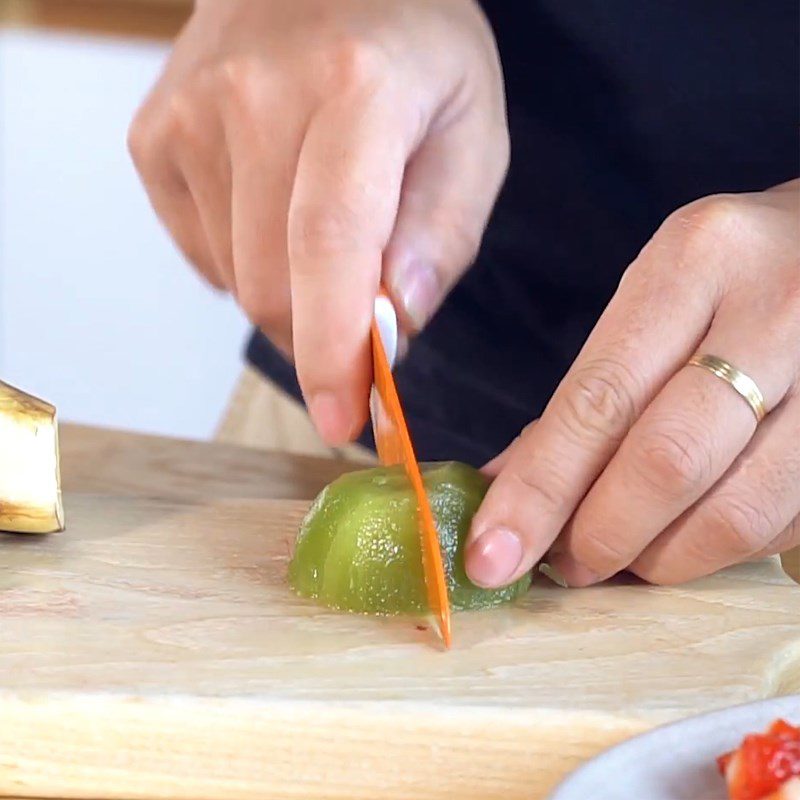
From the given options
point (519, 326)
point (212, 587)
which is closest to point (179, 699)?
point (212, 587)

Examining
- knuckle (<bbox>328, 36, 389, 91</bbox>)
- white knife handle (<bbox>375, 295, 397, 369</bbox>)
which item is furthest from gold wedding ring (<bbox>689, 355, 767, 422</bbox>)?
knuckle (<bbox>328, 36, 389, 91</bbox>)

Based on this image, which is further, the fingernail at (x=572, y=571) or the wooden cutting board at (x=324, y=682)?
the fingernail at (x=572, y=571)

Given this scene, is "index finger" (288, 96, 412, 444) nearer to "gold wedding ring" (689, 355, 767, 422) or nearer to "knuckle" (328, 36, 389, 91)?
"knuckle" (328, 36, 389, 91)

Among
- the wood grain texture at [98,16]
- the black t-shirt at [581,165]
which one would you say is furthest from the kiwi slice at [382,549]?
the wood grain texture at [98,16]

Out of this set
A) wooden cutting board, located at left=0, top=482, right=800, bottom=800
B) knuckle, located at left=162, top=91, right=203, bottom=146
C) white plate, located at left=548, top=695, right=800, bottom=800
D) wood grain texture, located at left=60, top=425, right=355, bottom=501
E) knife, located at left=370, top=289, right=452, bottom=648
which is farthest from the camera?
wood grain texture, located at left=60, top=425, right=355, bottom=501

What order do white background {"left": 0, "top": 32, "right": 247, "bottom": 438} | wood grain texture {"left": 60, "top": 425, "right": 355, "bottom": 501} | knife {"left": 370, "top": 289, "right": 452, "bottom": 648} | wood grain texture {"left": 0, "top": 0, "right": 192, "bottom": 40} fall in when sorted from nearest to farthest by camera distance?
knife {"left": 370, "top": 289, "right": 452, "bottom": 648}, wood grain texture {"left": 60, "top": 425, "right": 355, "bottom": 501}, white background {"left": 0, "top": 32, "right": 247, "bottom": 438}, wood grain texture {"left": 0, "top": 0, "right": 192, "bottom": 40}

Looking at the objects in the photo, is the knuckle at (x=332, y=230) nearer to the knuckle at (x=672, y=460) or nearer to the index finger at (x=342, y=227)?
the index finger at (x=342, y=227)

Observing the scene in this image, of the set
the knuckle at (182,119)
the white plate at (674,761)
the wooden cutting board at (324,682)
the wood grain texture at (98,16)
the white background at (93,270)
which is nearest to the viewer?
the white plate at (674,761)
